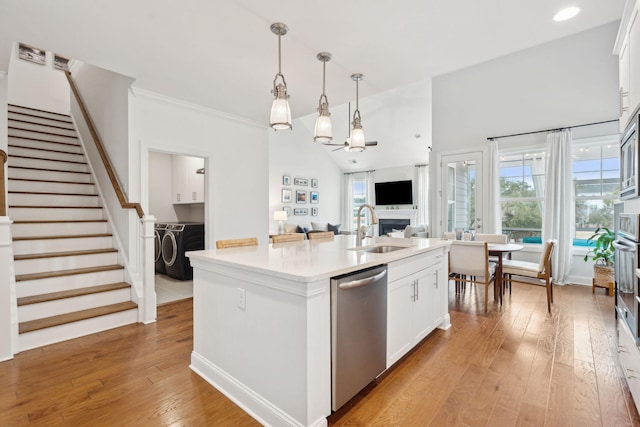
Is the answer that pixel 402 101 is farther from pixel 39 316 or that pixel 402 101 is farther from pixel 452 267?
pixel 39 316

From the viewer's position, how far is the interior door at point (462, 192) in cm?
528

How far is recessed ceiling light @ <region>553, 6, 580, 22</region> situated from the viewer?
2707mm

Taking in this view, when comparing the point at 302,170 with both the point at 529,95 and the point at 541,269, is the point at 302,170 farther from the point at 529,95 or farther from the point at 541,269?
the point at 541,269

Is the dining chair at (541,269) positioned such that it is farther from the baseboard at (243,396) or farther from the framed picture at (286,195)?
the framed picture at (286,195)

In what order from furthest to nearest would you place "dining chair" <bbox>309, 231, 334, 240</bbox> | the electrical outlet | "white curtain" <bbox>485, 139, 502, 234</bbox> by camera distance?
"white curtain" <bbox>485, 139, 502, 234</bbox>, "dining chair" <bbox>309, 231, 334, 240</bbox>, the electrical outlet

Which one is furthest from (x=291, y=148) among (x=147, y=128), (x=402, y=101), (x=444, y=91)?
(x=147, y=128)

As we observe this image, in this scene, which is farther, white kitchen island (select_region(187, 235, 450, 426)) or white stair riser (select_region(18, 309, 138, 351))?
white stair riser (select_region(18, 309, 138, 351))

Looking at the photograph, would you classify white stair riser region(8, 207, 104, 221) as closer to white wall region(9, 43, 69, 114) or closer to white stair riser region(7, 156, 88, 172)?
white stair riser region(7, 156, 88, 172)

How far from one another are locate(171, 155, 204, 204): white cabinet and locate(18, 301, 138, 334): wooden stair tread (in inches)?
112

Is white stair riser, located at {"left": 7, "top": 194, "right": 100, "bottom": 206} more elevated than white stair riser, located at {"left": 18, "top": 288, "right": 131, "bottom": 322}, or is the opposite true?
white stair riser, located at {"left": 7, "top": 194, "right": 100, "bottom": 206}

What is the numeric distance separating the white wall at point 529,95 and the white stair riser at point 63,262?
5.16 m

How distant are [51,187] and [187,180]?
2.09 metres

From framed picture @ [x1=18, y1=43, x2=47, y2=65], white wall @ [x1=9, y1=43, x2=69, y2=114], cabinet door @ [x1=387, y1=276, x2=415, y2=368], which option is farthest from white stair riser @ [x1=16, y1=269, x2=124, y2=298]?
framed picture @ [x1=18, y1=43, x2=47, y2=65]

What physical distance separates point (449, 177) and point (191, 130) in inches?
173
